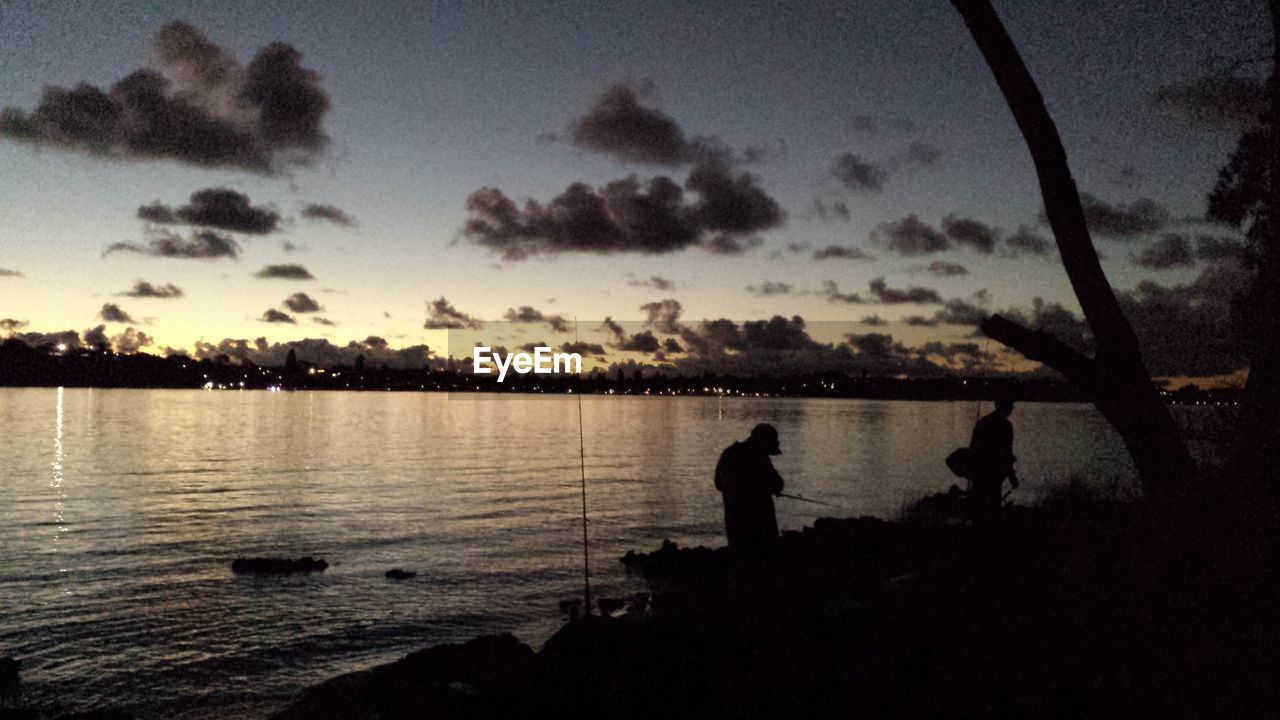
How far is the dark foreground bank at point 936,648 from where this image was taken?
5727 mm

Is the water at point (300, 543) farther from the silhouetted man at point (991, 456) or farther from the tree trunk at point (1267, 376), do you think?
the tree trunk at point (1267, 376)

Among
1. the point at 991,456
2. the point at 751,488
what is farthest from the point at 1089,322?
the point at 991,456

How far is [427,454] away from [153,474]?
18.0 metres

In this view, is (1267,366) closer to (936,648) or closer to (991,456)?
(936,648)

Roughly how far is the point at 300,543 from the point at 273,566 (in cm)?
440

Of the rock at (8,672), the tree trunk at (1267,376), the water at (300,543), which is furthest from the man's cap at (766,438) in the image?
the rock at (8,672)

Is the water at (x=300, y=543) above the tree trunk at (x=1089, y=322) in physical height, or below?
below

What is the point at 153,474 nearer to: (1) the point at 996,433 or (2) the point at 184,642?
(2) the point at 184,642

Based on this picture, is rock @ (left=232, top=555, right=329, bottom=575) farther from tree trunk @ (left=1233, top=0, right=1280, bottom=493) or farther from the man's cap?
tree trunk @ (left=1233, top=0, right=1280, bottom=493)

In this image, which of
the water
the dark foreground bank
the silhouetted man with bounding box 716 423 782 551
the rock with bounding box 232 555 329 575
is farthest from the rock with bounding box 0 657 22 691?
the silhouetted man with bounding box 716 423 782 551

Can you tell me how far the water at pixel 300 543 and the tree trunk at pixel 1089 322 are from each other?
34.3 feet

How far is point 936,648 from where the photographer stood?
7.12 meters

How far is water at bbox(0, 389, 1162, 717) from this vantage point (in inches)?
505

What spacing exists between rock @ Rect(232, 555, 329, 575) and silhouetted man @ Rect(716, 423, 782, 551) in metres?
13.1
